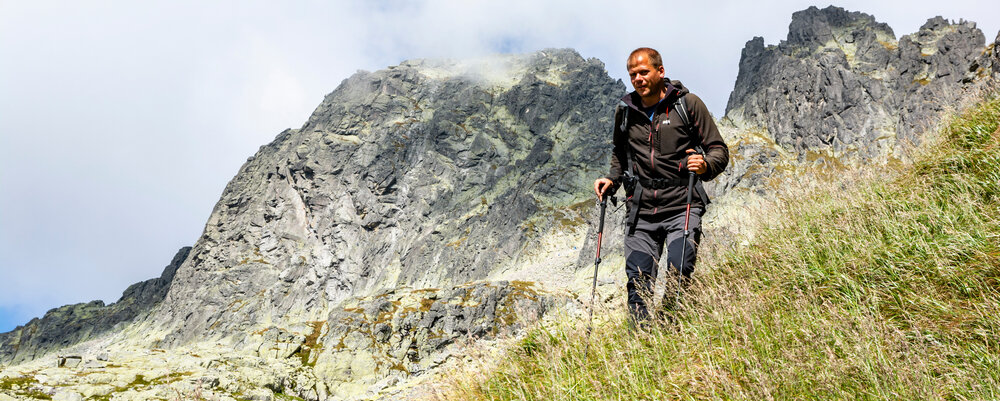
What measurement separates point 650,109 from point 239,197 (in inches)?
7189

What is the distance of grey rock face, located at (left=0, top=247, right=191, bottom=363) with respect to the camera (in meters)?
176

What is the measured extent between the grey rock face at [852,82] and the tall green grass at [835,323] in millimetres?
85685

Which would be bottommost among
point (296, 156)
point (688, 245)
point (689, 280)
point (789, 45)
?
point (689, 280)

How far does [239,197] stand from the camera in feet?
536

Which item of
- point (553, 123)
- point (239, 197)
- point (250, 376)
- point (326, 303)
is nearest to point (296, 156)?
point (239, 197)

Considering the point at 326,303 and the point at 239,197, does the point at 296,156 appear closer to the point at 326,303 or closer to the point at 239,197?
the point at 239,197

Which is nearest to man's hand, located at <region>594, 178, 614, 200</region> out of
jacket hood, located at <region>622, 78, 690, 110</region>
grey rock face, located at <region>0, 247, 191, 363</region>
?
jacket hood, located at <region>622, 78, 690, 110</region>

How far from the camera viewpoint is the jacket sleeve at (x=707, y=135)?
203 inches

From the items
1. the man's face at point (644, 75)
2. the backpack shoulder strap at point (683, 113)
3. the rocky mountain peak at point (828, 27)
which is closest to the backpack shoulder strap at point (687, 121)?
the backpack shoulder strap at point (683, 113)

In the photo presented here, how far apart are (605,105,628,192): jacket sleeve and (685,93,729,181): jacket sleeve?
77 cm

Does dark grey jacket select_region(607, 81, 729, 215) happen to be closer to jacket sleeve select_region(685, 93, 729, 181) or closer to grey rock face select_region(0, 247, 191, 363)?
jacket sleeve select_region(685, 93, 729, 181)

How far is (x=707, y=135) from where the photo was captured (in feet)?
17.3

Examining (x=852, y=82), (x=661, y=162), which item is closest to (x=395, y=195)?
(x=852, y=82)

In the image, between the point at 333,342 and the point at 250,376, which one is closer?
the point at 250,376
